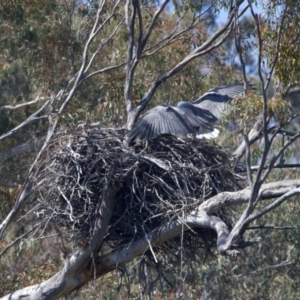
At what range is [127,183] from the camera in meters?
7.32

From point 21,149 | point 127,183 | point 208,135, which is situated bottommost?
point 21,149

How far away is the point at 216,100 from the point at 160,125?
1247 millimetres

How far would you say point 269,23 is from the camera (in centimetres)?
808

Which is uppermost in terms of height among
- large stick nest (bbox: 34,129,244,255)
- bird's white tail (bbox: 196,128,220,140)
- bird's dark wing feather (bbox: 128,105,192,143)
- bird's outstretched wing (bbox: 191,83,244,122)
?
bird's outstretched wing (bbox: 191,83,244,122)

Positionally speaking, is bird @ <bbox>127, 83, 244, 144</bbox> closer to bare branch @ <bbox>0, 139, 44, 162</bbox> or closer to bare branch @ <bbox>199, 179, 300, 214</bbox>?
bare branch @ <bbox>199, 179, 300, 214</bbox>

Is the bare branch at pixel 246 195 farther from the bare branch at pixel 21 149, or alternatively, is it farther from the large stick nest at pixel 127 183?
the bare branch at pixel 21 149

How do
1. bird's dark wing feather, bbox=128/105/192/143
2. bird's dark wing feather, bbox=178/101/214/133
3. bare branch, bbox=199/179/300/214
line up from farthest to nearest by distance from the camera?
bird's dark wing feather, bbox=178/101/214/133
bird's dark wing feather, bbox=128/105/192/143
bare branch, bbox=199/179/300/214

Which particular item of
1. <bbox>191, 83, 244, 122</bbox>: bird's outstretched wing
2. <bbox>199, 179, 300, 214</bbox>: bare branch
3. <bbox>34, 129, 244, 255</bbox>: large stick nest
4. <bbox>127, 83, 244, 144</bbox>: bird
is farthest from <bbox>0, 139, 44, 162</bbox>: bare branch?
<bbox>199, 179, 300, 214</bbox>: bare branch

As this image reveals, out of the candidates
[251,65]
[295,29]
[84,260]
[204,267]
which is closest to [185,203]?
[84,260]

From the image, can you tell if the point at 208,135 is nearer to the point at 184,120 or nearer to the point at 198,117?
the point at 184,120

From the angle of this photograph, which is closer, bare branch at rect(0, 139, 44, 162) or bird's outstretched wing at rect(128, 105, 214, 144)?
bird's outstretched wing at rect(128, 105, 214, 144)

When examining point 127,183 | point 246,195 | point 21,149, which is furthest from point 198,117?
point 21,149

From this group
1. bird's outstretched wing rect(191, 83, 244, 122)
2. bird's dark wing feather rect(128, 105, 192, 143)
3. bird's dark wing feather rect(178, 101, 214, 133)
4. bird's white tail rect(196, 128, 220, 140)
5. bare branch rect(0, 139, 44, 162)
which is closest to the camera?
bird's dark wing feather rect(128, 105, 192, 143)

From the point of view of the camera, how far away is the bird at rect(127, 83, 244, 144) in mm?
7594
